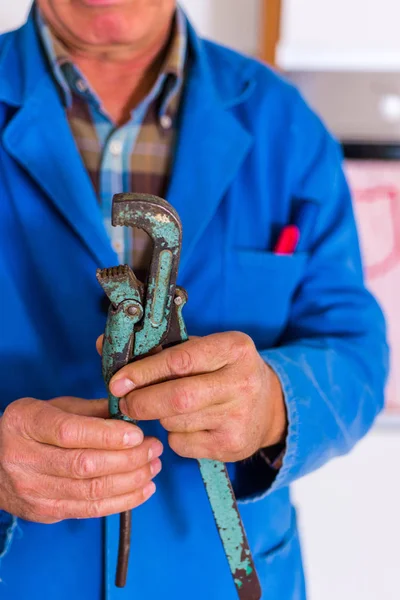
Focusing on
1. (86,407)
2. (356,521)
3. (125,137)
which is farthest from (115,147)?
(356,521)

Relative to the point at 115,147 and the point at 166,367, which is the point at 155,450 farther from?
the point at 115,147

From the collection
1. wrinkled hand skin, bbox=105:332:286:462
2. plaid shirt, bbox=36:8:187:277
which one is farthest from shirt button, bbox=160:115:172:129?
wrinkled hand skin, bbox=105:332:286:462

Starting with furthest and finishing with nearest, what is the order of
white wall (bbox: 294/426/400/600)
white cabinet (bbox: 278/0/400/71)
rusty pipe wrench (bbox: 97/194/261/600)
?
white wall (bbox: 294/426/400/600) → white cabinet (bbox: 278/0/400/71) → rusty pipe wrench (bbox: 97/194/261/600)

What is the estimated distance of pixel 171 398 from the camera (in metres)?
0.50

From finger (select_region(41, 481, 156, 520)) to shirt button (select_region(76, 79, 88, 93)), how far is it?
1.55ft

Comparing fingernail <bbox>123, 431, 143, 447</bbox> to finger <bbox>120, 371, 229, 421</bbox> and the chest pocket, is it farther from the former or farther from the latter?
the chest pocket

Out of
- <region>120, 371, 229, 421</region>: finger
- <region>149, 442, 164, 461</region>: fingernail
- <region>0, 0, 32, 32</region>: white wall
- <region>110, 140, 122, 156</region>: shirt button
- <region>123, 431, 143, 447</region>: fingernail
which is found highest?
<region>0, 0, 32, 32</region>: white wall

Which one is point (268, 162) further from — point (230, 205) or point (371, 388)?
point (371, 388)

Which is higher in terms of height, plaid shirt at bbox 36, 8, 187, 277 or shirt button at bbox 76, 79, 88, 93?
shirt button at bbox 76, 79, 88, 93

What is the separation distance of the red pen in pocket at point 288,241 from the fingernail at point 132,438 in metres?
0.32

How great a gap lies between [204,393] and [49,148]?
357 mm

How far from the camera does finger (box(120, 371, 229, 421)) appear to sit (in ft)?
1.65

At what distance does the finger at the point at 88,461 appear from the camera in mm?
530

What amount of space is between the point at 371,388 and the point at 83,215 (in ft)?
1.29
